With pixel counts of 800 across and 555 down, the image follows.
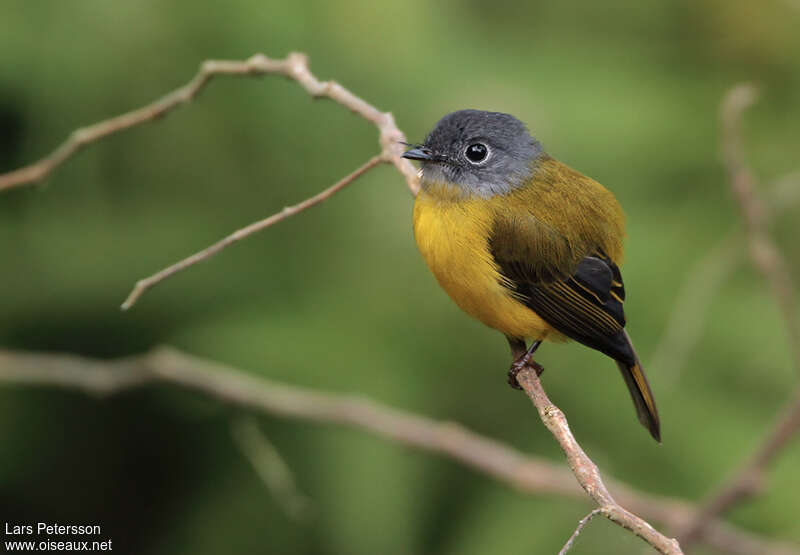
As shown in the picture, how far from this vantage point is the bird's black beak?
2.82 m

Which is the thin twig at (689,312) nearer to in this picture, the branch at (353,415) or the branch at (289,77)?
the branch at (353,415)

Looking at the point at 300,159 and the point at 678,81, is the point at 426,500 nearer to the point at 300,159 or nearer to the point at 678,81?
the point at 300,159

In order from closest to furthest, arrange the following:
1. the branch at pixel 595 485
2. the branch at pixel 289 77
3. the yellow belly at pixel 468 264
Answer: the branch at pixel 595 485 < the branch at pixel 289 77 < the yellow belly at pixel 468 264

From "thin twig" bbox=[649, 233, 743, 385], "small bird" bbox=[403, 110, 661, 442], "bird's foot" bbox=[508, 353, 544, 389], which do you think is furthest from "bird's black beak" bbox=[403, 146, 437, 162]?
"thin twig" bbox=[649, 233, 743, 385]

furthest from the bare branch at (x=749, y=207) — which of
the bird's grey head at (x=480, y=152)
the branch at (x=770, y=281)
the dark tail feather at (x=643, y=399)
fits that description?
the bird's grey head at (x=480, y=152)

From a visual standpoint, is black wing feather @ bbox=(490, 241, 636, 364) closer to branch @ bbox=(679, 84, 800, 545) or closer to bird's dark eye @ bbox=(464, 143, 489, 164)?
bird's dark eye @ bbox=(464, 143, 489, 164)

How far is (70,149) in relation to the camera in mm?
2705

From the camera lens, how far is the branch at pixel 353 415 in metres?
3.14

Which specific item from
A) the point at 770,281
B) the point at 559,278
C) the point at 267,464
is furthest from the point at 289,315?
the point at 770,281

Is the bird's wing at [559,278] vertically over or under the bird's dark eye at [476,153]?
under

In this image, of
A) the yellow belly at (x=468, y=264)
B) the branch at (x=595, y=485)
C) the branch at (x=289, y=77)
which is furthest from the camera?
the yellow belly at (x=468, y=264)

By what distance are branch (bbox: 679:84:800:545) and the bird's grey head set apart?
1.95ft

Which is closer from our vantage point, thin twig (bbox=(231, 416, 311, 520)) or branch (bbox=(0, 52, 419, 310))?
branch (bbox=(0, 52, 419, 310))

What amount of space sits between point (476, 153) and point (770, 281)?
0.98 metres
